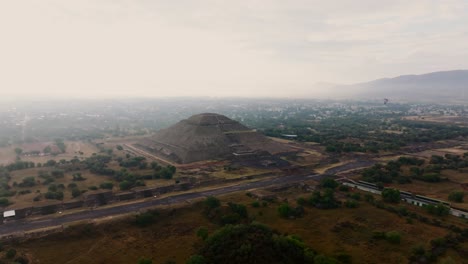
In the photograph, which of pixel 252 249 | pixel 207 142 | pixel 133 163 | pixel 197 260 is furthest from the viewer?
pixel 207 142

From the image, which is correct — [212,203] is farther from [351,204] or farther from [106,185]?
[106,185]

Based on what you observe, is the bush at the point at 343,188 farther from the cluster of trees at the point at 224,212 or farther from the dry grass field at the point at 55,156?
the dry grass field at the point at 55,156

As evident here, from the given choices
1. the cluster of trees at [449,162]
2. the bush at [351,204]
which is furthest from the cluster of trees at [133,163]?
the cluster of trees at [449,162]

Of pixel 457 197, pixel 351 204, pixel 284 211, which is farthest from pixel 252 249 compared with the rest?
pixel 457 197

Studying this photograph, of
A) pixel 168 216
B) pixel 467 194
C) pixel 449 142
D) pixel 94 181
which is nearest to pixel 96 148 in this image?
pixel 94 181

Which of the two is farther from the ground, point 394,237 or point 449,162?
point 449,162

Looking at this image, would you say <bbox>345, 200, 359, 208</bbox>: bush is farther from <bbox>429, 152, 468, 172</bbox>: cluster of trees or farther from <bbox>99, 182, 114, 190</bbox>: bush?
<bbox>99, 182, 114, 190</bbox>: bush
